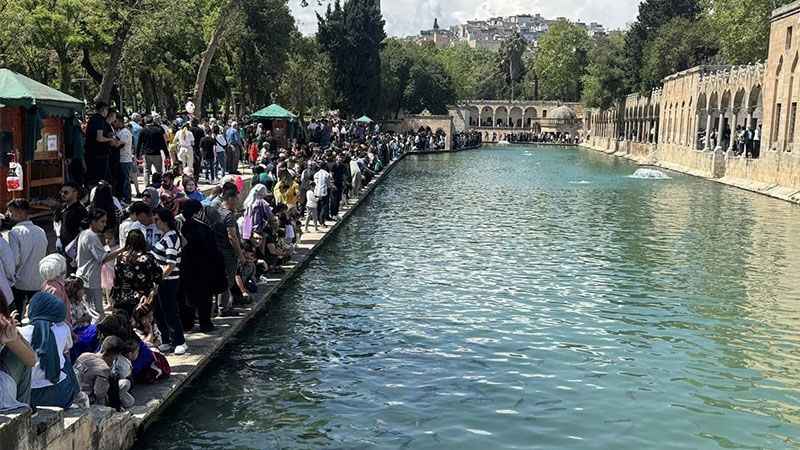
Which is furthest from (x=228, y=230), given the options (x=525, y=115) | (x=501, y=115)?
(x=501, y=115)

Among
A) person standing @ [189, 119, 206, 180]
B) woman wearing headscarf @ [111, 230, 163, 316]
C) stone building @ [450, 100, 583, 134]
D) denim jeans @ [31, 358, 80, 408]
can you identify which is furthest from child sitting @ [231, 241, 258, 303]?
stone building @ [450, 100, 583, 134]

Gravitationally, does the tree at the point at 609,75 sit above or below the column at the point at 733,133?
above

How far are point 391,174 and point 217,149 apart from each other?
19631 millimetres

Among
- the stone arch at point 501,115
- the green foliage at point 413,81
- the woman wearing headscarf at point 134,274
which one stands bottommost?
the woman wearing headscarf at point 134,274

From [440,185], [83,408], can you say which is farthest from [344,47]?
[83,408]

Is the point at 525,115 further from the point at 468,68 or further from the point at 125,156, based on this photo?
the point at 125,156

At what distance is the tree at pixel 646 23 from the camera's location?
72625 mm

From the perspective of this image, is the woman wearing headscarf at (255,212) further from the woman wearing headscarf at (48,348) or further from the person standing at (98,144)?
the woman wearing headscarf at (48,348)

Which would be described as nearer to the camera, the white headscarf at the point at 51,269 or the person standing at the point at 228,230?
the white headscarf at the point at 51,269

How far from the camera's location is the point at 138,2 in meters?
22.5

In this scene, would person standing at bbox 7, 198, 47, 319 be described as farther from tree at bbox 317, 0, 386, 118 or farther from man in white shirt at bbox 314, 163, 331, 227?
tree at bbox 317, 0, 386, 118

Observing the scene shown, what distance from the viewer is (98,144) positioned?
45.4ft

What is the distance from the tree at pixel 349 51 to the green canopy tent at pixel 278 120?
38345 millimetres

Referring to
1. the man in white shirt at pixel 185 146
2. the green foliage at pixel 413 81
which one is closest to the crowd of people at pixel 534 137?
the green foliage at pixel 413 81
